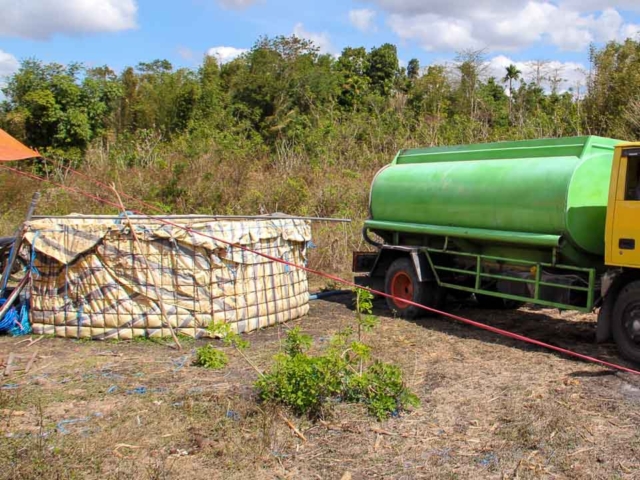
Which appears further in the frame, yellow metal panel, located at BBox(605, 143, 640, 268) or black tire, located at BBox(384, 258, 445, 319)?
black tire, located at BBox(384, 258, 445, 319)

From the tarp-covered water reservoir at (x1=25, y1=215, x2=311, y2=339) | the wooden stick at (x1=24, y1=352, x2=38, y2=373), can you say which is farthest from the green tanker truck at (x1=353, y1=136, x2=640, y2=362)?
the wooden stick at (x1=24, y1=352, x2=38, y2=373)

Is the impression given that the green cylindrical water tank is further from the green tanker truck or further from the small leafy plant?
the small leafy plant

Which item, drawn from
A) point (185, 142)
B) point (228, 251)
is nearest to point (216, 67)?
point (185, 142)

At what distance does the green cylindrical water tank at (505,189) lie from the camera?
7.51 meters

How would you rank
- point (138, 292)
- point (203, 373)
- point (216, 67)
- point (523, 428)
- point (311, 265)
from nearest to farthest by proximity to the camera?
point (523, 428) → point (203, 373) → point (138, 292) → point (311, 265) → point (216, 67)

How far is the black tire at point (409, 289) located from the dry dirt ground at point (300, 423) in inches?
78.9

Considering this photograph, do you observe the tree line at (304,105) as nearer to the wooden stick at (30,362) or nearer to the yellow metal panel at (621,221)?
the yellow metal panel at (621,221)

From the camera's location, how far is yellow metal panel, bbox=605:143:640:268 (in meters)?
6.84

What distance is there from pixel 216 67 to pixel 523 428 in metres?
34.6

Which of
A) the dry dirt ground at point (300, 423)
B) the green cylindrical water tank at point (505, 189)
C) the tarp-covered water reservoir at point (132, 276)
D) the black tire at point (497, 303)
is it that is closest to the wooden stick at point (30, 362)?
the dry dirt ground at point (300, 423)

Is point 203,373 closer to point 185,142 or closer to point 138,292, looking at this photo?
point 138,292

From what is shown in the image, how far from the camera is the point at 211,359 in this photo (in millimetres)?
6746

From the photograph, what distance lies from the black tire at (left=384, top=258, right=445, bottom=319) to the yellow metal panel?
9.93 feet

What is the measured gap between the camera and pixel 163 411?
17.9ft
